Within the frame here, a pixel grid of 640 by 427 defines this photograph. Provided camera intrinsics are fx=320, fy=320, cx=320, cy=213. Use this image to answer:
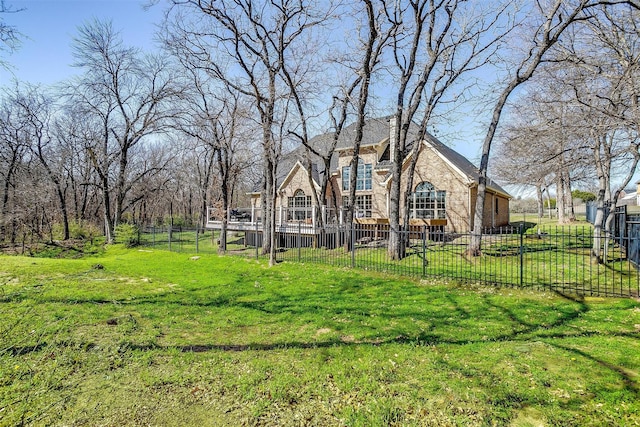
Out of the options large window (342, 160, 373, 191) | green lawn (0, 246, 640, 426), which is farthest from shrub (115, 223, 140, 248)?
large window (342, 160, 373, 191)

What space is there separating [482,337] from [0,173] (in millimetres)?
31743

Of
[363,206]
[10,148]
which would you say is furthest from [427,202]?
[10,148]

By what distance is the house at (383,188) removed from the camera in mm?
20125

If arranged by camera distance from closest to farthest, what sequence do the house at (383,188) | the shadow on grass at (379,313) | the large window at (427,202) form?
the shadow on grass at (379,313) → the house at (383,188) → the large window at (427,202)

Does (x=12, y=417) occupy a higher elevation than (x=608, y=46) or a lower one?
lower

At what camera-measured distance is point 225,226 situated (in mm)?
19125

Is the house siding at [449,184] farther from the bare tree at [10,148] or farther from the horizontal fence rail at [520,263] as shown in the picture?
the bare tree at [10,148]

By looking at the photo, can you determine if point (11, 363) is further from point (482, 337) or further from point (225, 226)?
point (225, 226)

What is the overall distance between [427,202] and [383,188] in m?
3.27

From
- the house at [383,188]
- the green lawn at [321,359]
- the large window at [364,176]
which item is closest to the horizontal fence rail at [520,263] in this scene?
the green lawn at [321,359]

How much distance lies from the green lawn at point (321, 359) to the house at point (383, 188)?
10.2 meters

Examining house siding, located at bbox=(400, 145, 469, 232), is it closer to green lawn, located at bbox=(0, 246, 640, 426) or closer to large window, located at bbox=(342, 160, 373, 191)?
large window, located at bbox=(342, 160, 373, 191)

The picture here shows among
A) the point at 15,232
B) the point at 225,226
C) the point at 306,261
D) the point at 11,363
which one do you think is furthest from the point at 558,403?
the point at 15,232

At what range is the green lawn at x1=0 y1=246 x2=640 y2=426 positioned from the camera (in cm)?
366
